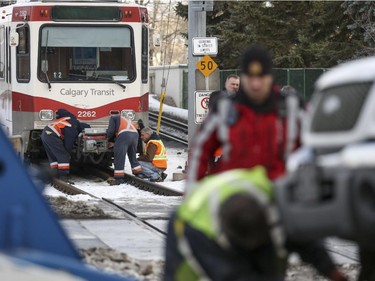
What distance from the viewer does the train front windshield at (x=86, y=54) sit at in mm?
23047

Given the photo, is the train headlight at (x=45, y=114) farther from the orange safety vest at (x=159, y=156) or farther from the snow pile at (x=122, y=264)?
the snow pile at (x=122, y=264)

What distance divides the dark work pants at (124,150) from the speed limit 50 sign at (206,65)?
Result: 1.88m

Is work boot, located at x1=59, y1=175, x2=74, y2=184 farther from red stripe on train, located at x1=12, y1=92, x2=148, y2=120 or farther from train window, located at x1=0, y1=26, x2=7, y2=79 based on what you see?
train window, located at x1=0, y1=26, x2=7, y2=79

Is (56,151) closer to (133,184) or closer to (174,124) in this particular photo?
(133,184)

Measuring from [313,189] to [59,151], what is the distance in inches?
685

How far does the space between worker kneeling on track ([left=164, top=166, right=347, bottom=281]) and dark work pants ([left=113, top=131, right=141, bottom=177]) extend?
15797mm

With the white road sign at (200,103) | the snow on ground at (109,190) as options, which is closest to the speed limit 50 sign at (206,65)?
the white road sign at (200,103)

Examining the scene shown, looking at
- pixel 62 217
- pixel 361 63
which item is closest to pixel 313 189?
pixel 361 63

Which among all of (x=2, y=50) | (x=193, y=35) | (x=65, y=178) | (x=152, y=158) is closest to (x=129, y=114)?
(x=152, y=158)

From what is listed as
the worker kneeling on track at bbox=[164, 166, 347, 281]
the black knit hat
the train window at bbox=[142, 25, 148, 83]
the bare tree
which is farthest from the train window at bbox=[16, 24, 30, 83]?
the bare tree

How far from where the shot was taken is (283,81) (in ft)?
128

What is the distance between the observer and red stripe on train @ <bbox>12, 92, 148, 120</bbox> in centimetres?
2322

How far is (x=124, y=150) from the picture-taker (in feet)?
71.4

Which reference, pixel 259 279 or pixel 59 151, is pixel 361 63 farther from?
pixel 59 151
